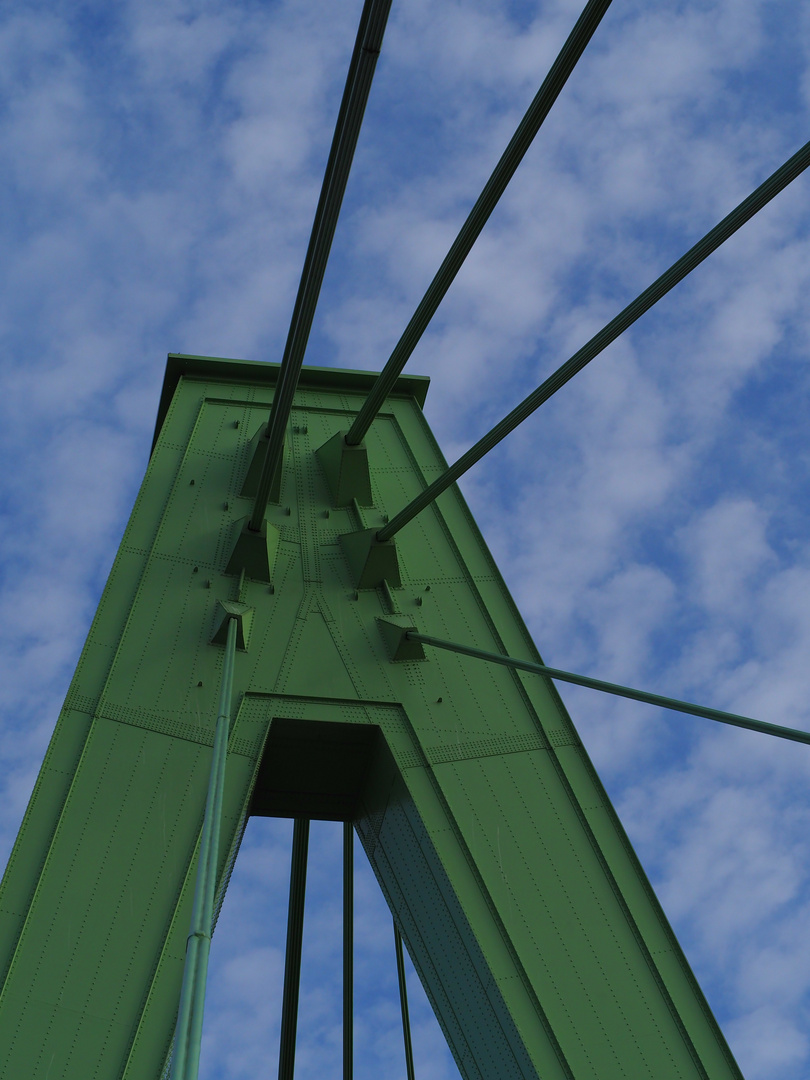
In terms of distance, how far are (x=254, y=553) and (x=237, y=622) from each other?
1.16 m

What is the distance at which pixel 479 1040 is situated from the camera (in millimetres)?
9648

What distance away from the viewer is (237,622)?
36.5 ft

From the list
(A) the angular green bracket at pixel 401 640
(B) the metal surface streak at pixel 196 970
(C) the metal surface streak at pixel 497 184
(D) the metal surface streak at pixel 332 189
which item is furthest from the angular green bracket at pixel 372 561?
(B) the metal surface streak at pixel 196 970

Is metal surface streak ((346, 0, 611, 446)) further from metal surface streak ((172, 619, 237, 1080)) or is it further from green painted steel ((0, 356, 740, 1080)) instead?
metal surface streak ((172, 619, 237, 1080))

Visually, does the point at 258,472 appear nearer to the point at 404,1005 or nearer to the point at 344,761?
the point at 344,761

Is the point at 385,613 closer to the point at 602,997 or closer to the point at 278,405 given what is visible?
the point at 278,405

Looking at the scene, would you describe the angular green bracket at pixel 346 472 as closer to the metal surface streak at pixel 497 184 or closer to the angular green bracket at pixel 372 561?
the angular green bracket at pixel 372 561

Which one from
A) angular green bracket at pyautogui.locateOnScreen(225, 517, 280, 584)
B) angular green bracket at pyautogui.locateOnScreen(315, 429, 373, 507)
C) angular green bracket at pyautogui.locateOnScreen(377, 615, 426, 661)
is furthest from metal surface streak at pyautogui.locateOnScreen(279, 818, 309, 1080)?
angular green bracket at pyautogui.locateOnScreen(315, 429, 373, 507)

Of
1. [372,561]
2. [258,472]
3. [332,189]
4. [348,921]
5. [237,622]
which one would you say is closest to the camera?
[332,189]

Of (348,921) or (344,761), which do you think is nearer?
(344,761)

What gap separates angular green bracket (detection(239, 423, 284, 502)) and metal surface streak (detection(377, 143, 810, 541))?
7.67 ft

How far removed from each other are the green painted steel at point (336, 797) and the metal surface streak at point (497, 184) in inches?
118

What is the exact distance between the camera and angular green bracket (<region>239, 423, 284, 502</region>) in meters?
12.8

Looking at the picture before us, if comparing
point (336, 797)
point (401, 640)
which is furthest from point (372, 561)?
point (336, 797)
